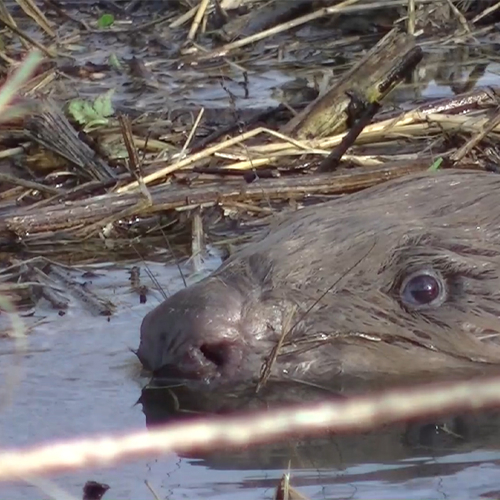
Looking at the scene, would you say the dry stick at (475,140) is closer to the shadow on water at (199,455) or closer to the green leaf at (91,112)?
the green leaf at (91,112)

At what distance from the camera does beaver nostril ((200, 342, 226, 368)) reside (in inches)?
158

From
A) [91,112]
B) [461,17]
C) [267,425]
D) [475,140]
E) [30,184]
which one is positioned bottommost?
[461,17]

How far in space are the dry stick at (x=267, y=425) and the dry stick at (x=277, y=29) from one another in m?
4.54

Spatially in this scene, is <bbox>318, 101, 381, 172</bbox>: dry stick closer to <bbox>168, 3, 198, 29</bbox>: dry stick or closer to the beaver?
the beaver

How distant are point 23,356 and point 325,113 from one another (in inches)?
92.4

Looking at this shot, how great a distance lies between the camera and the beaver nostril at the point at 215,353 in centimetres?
401

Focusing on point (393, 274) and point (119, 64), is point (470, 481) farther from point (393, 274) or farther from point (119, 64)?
point (119, 64)

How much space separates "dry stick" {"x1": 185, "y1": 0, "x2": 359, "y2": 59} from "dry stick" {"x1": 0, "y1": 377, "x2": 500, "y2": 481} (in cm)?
454

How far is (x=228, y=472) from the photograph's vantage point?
3.54 metres

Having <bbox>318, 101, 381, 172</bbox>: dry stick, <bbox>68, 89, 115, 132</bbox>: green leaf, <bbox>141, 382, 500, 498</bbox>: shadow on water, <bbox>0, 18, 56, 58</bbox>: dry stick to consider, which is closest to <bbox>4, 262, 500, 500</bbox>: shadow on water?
<bbox>141, 382, 500, 498</bbox>: shadow on water

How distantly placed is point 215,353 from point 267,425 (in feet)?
0.80

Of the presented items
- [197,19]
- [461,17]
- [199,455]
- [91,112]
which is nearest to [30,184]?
[91,112]

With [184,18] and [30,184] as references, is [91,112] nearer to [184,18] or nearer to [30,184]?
[30,184]

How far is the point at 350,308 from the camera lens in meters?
4.17
